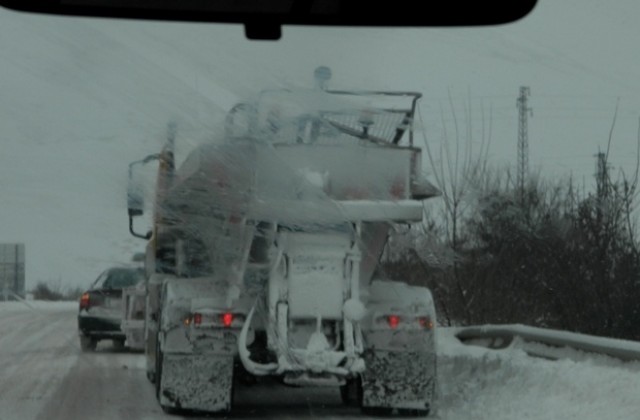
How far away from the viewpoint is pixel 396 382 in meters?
13.6

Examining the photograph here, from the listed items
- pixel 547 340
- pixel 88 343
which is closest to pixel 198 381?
pixel 547 340

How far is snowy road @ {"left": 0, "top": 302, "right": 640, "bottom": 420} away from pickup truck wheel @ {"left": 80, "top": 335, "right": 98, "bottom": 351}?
2.00 m

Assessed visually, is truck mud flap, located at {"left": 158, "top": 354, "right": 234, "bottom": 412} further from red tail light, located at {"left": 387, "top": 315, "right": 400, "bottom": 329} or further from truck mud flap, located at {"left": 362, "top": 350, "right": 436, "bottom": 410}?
red tail light, located at {"left": 387, "top": 315, "right": 400, "bottom": 329}

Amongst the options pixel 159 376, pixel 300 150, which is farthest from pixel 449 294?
pixel 300 150

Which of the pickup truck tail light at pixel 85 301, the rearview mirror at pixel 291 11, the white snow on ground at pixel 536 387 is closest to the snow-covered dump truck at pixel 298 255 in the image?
the white snow on ground at pixel 536 387

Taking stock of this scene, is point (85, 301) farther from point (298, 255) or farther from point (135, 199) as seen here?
point (298, 255)

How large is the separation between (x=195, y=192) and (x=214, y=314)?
1.37 metres

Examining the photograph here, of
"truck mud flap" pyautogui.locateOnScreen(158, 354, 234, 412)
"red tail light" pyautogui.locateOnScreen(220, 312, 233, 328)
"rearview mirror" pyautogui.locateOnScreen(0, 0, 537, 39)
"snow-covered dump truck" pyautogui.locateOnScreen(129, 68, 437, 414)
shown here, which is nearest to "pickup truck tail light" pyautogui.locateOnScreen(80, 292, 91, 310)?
"snow-covered dump truck" pyautogui.locateOnScreen(129, 68, 437, 414)

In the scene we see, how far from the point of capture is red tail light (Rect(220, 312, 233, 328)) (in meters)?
13.4

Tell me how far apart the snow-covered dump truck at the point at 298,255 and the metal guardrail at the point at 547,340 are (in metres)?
1.91

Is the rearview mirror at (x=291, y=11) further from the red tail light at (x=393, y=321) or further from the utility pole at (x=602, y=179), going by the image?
the utility pole at (x=602, y=179)

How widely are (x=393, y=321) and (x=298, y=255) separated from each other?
152cm

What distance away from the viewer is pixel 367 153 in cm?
1254

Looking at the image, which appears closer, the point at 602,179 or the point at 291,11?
the point at 291,11
